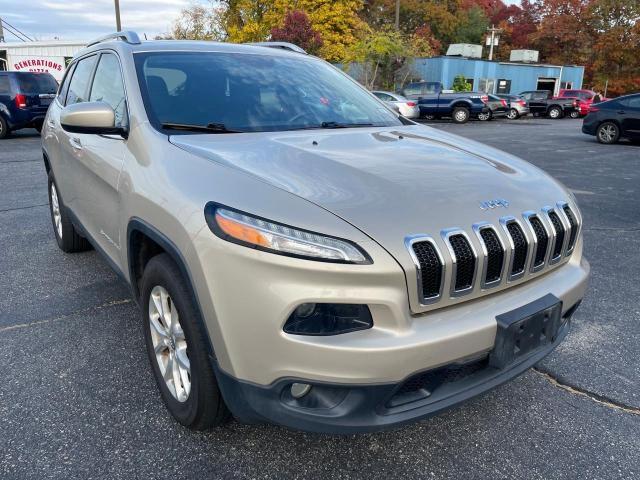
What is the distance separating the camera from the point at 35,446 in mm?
2227

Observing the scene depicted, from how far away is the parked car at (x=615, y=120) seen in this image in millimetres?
14359

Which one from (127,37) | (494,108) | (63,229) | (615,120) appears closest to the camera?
(127,37)

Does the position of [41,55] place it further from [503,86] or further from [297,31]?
[503,86]

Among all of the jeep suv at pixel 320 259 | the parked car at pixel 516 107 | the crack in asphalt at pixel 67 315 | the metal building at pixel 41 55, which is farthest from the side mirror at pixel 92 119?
the parked car at pixel 516 107

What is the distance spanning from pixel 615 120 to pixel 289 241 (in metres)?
15.8

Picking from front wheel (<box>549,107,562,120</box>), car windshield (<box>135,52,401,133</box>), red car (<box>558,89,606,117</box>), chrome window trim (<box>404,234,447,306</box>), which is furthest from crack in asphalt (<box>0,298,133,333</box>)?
red car (<box>558,89,606,117</box>)

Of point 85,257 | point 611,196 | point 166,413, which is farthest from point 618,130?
point 166,413

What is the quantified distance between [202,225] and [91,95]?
227 centimetres

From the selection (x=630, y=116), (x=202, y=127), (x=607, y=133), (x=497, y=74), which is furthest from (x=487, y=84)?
(x=202, y=127)

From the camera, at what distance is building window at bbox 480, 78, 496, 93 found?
3775 centimetres

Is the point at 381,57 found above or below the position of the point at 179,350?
above

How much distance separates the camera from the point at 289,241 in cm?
175

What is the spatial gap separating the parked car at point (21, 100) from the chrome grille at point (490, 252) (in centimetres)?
1428

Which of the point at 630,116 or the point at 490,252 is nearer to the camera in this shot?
the point at 490,252
